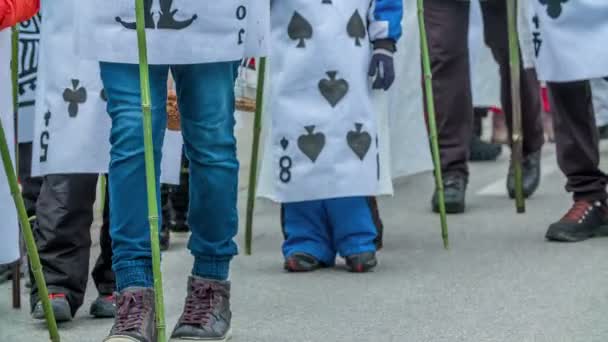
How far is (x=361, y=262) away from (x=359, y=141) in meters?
0.44

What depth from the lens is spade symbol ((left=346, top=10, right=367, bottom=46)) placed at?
5842 millimetres

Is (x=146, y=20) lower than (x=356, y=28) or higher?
higher

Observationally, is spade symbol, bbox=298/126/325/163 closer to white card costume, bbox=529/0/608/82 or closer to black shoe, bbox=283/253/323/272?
black shoe, bbox=283/253/323/272

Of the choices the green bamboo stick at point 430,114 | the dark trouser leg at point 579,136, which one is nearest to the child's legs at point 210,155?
the green bamboo stick at point 430,114

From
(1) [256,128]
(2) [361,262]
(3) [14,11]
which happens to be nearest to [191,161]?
(3) [14,11]

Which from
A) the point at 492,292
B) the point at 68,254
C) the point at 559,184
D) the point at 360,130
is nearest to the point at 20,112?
the point at 68,254

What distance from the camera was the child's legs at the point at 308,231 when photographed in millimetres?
5980

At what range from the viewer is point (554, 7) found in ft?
21.0

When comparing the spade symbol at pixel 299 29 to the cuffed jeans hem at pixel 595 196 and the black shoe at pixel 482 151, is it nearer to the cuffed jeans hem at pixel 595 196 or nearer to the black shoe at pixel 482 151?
the cuffed jeans hem at pixel 595 196

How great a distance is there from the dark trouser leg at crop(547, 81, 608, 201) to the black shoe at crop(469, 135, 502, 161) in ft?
12.4

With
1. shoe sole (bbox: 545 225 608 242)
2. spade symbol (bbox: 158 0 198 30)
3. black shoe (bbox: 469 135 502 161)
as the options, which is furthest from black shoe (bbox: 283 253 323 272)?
black shoe (bbox: 469 135 502 161)

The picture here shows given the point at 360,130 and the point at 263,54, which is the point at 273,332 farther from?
the point at 360,130

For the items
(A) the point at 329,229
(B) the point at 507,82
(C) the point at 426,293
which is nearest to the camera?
(C) the point at 426,293

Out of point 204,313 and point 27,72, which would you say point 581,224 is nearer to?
point 27,72
